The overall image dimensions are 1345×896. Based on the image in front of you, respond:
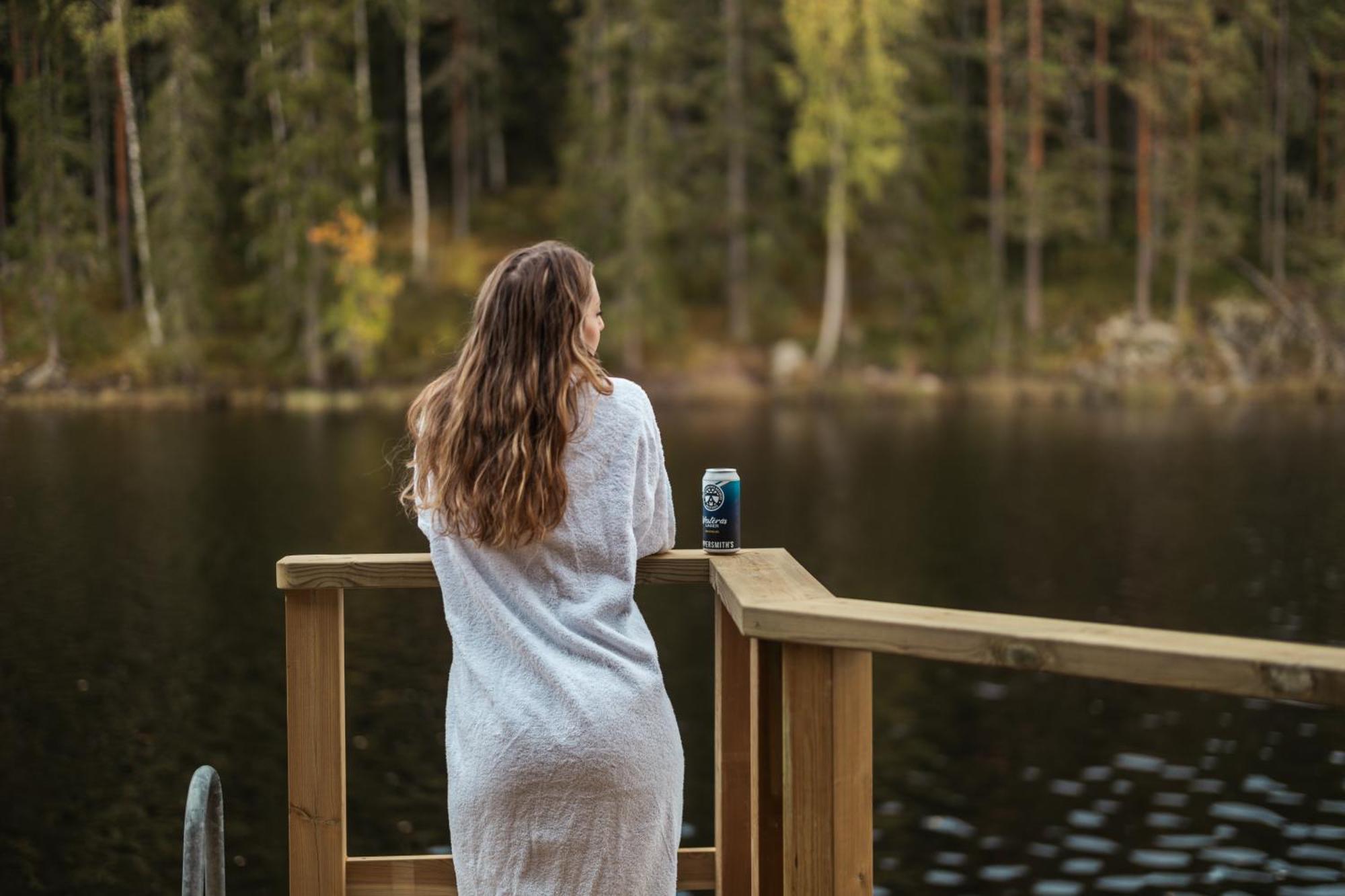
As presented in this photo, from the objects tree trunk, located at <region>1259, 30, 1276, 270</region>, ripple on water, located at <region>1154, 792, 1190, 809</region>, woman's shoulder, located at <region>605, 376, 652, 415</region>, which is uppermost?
tree trunk, located at <region>1259, 30, 1276, 270</region>

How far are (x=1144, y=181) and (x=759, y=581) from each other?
34.2 m

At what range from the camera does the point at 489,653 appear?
2236mm

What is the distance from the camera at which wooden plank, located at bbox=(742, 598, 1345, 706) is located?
1.64 meters

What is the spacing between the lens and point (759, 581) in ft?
7.64

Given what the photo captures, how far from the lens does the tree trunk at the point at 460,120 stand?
3444 centimetres

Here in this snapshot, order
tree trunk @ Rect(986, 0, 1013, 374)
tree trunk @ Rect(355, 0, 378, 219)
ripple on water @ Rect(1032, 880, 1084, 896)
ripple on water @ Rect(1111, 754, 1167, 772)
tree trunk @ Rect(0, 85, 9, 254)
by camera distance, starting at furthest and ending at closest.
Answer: tree trunk @ Rect(986, 0, 1013, 374), tree trunk @ Rect(355, 0, 378, 219), tree trunk @ Rect(0, 85, 9, 254), ripple on water @ Rect(1111, 754, 1167, 772), ripple on water @ Rect(1032, 880, 1084, 896)

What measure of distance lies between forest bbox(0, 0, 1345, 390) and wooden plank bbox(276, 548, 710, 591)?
23324 millimetres

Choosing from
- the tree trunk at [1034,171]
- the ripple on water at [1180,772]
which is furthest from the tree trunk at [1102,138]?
the ripple on water at [1180,772]

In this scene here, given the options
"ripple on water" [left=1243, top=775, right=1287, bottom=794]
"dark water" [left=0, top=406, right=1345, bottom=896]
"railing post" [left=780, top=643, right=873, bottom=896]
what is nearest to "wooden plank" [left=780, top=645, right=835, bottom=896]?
"railing post" [left=780, top=643, right=873, bottom=896]

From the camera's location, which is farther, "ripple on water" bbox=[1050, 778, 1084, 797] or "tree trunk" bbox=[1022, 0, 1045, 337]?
"tree trunk" bbox=[1022, 0, 1045, 337]

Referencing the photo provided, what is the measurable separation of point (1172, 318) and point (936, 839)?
91.4ft

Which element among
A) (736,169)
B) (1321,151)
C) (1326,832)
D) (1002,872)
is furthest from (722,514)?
(1321,151)

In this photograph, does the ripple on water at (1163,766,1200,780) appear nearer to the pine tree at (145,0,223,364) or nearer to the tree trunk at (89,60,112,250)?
the tree trunk at (89,60,112,250)

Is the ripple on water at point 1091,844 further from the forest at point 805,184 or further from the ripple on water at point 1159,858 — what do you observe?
the forest at point 805,184
